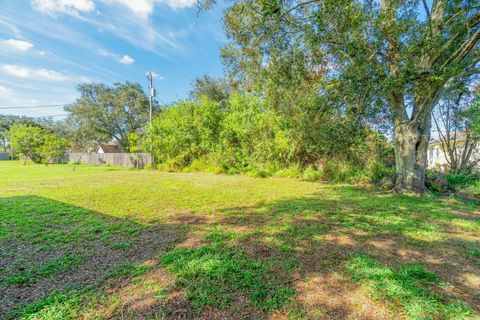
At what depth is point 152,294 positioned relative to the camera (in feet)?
5.98

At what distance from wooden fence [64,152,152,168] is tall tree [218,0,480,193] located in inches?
523

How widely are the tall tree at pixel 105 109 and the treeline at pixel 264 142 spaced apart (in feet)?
49.3

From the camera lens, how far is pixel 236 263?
7.61 ft

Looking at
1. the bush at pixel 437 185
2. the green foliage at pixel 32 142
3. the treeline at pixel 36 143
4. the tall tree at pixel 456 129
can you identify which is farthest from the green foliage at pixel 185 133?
the tall tree at pixel 456 129

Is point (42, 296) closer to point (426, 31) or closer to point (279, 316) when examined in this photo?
point (279, 316)

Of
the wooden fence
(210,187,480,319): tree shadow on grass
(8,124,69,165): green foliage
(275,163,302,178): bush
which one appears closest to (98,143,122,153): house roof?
the wooden fence

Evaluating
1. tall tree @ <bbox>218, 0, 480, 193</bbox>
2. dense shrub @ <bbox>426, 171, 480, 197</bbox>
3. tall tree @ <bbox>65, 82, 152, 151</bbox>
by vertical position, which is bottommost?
dense shrub @ <bbox>426, 171, 480, 197</bbox>

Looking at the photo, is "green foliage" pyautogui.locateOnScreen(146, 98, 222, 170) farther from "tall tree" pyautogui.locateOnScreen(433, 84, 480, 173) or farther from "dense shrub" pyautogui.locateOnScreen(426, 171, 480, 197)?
"tall tree" pyautogui.locateOnScreen(433, 84, 480, 173)

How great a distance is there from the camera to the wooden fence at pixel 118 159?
17.2 meters

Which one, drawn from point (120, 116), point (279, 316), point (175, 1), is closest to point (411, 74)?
point (279, 316)

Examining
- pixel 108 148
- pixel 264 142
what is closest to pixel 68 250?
pixel 264 142

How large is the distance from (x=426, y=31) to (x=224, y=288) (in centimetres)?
631

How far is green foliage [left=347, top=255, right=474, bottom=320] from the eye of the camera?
1.65 m

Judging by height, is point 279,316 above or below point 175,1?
below
